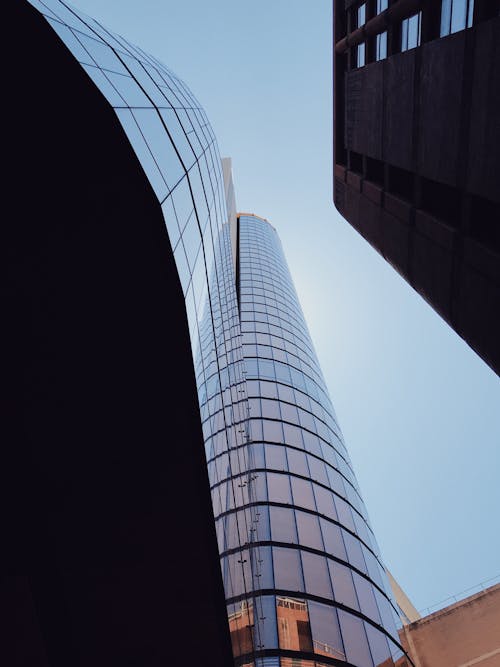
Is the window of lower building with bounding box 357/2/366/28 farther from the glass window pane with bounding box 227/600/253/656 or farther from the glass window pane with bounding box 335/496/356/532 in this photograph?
the glass window pane with bounding box 227/600/253/656

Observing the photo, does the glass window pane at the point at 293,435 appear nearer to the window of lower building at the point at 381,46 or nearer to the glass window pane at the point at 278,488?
the glass window pane at the point at 278,488

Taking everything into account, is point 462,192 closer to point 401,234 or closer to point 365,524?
point 401,234

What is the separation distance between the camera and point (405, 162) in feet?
51.2

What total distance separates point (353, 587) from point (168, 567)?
387 inches

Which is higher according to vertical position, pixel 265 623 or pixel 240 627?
pixel 240 627

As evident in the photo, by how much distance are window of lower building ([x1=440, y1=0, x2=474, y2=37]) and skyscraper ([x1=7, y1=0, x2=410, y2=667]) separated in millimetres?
8673

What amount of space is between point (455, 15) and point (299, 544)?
18947 mm

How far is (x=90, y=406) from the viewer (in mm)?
9883

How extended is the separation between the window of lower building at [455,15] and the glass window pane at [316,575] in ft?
60.0

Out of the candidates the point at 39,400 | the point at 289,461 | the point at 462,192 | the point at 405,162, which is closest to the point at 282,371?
the point at 289,461

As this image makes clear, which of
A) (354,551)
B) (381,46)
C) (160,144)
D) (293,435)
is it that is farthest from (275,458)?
(381,46)

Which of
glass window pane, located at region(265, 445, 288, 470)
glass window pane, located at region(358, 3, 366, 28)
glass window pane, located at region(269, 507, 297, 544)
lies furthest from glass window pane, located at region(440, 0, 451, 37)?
glass window pane, located at region(265, 445, 288, 470)

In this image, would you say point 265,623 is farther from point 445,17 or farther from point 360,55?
point 360,55

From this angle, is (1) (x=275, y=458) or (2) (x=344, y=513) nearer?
(2) (x=344, y=513)
